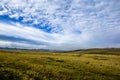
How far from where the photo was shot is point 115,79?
2423cm

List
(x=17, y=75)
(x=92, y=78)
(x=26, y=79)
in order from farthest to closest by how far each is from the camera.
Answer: (x=92, y=78), (x=17, y=75), (x=26, y=79)

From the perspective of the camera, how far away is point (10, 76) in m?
20.6

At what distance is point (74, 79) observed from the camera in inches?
864

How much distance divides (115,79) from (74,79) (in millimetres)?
6367

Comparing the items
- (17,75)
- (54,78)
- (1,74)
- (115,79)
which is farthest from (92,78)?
(1,74)

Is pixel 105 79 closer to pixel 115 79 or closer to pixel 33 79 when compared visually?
pixel 115 79

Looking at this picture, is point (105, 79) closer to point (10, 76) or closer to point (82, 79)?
point (82, 79)

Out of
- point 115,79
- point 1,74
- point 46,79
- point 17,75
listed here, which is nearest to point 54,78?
point 46,79

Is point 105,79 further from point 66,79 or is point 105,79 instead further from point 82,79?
point 66,79

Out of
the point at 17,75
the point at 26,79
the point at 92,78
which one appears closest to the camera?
the point at 26,79

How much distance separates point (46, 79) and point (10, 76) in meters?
4.28

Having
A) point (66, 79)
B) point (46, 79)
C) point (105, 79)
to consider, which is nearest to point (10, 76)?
point (46, 79)

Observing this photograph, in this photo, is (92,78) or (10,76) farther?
(92,78)

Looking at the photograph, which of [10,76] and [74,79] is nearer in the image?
[10,76]
